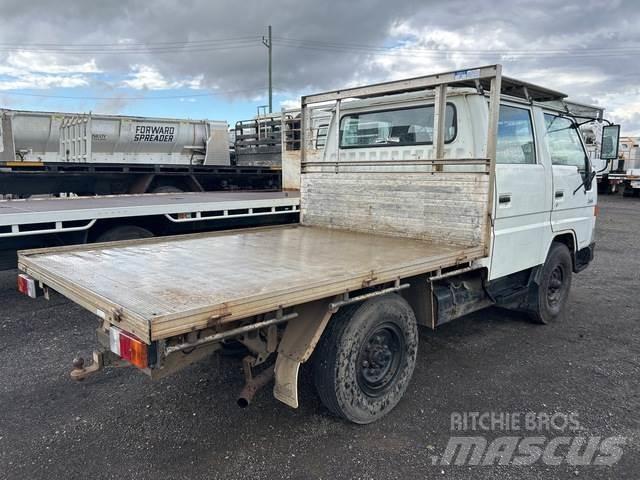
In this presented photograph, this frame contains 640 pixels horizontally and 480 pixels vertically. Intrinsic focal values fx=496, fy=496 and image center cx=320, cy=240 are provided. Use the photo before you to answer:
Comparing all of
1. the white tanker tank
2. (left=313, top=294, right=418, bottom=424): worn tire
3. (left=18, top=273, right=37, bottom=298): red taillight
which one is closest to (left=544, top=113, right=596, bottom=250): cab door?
(left=313, top=294, right=418, bottom=424): worn tire

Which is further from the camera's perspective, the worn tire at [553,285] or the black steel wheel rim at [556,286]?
the black steel wheel rim at [556,286]

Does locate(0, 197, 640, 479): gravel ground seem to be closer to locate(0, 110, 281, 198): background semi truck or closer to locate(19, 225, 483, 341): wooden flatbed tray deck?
locate(19, 225, 483, 341): wooden flatbed tray deck

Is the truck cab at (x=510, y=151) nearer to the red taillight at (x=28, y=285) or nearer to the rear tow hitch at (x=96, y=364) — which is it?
the rear tow hitch at (x=96, y=364)

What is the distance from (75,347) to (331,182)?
2.96 m

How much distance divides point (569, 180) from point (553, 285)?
1.16 meters

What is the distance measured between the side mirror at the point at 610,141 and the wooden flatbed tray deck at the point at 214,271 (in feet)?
8.17

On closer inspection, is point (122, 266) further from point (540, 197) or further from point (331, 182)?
point (540, 197)

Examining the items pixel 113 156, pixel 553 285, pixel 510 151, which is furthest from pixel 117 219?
pixel 113 156

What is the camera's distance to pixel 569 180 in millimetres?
5199

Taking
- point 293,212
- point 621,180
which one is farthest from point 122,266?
point 621,180

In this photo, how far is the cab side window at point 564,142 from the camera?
197 inches

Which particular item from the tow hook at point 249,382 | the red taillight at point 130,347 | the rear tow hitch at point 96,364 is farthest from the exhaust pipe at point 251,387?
the red taillight at point 130,347

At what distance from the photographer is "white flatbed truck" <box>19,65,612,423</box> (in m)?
2.61

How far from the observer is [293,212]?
24.6 ft
